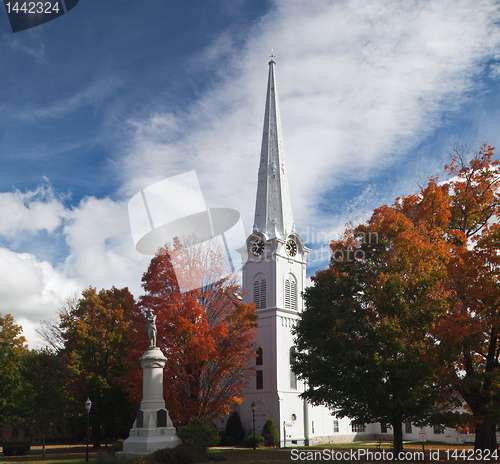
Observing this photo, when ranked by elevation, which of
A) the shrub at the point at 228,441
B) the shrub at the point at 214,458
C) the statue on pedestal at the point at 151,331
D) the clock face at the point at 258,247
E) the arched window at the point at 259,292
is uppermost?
the clock face at the point at 258,247

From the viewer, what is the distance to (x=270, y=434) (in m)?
35.5

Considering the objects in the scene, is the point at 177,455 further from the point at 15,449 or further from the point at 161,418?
the point at 15,449

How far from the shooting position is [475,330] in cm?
1792

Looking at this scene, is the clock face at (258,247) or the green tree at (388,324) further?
the clock face at (258,247)

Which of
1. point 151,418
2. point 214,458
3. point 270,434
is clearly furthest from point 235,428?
point 151,418

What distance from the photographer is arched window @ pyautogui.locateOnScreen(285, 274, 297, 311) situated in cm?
4259

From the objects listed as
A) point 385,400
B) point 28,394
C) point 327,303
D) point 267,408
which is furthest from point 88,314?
point 385,400

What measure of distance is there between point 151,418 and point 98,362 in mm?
14164

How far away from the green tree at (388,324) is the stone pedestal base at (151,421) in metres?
7.82

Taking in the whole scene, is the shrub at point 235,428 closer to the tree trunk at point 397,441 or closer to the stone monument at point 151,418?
the stone monument at point 151,418

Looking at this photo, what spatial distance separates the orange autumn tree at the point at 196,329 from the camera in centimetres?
2352

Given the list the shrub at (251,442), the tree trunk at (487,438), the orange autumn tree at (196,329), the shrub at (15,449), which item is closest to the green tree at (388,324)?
the tree trunk at (487,438)

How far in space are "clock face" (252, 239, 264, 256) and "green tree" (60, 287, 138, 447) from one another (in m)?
14.4

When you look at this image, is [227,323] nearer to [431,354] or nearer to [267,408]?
[431,354]
